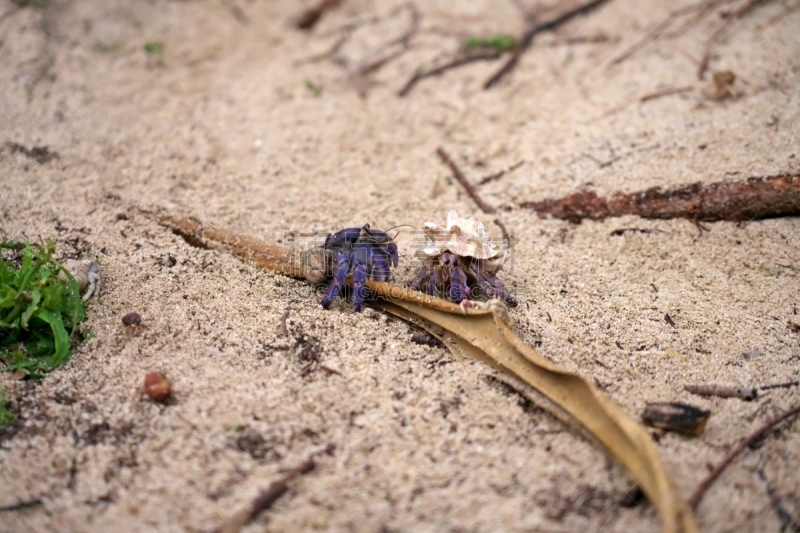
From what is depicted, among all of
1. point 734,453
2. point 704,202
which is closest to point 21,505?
point 734,453

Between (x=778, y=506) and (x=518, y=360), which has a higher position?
(x=518, y=360)

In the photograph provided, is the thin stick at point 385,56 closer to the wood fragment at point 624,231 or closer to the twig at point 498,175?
the twig at point 498,175

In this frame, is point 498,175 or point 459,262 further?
point 498,175

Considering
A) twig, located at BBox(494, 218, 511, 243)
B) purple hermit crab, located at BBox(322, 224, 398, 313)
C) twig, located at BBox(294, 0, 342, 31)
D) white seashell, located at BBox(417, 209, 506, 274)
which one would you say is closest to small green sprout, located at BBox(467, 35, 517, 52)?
twig, located at BBox(294, 0, 342, 31)

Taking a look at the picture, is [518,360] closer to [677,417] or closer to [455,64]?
[677,417]

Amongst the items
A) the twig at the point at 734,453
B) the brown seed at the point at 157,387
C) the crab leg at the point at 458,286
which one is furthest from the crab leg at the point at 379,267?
the twig at the point at 734,453

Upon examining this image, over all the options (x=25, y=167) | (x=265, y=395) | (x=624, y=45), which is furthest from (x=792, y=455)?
(x=25, y=167)

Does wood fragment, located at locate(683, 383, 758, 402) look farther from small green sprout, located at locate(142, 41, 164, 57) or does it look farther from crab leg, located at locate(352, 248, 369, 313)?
small green sprout, located at locate(142, 41, 164, 57)

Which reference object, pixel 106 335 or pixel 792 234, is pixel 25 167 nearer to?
pixel 106 335

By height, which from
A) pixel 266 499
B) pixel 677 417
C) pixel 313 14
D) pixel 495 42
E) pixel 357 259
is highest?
pixel 313 14
